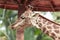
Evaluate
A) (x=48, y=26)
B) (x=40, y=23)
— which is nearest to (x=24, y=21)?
(x=40, y=23)

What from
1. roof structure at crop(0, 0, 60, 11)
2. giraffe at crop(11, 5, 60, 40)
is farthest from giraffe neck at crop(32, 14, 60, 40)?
roof structure at crop(0, 0, 60, 11)

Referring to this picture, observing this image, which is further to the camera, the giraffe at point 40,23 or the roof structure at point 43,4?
the roof structure at point 43,4

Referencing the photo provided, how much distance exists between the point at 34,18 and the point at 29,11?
125mm

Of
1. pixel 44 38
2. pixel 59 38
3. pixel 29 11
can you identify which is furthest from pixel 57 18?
pixel 59 38

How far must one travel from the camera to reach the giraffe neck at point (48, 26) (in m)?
1.62

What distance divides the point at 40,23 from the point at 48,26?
0.11m

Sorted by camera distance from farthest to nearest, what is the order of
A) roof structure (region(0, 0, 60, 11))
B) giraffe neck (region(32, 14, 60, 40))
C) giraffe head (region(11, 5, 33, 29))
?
roof structure (region(0, 0, 60, 11))
giraffe head (region(11, 5, 33, 29))
giraffe neck (region(32, 14, 60, 40))

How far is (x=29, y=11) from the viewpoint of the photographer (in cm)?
188

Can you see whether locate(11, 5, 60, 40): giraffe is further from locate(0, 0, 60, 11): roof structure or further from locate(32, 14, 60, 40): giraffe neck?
locate(0, 0, 60, 11): roof structure

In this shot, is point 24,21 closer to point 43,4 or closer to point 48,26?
point 48,26

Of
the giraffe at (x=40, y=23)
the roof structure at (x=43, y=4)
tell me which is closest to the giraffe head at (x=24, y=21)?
the giraffe at (x=40, y=23)

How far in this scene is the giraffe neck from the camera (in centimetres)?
162

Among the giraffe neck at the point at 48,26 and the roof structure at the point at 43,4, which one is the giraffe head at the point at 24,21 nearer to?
the giraffe neck at the point at 48,26

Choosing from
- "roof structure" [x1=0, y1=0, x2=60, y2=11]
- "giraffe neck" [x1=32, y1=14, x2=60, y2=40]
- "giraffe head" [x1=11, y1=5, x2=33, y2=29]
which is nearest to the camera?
"giraffe neck" [x1=32, y1=14, x2=60, y2=40]
